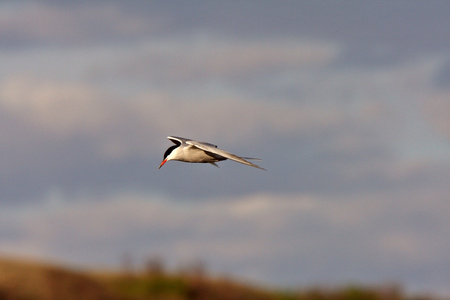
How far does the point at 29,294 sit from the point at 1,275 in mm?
892

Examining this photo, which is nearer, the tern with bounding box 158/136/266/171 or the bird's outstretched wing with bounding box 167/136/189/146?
the tern with bounding box 158/136/266/171

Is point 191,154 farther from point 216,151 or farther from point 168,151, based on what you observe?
point 216,151

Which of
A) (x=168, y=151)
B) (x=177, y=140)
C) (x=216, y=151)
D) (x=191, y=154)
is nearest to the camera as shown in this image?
(x=216, y=151)

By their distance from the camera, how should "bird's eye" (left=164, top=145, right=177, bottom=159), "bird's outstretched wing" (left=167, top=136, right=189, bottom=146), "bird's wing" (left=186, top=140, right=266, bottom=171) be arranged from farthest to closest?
1. "bird's eye" (left=164, top=145, right=177, bottom=159)
2. "bird's outstretched wing" (left=167, top=136, right=189, bottom=146)
3. "bird's wing" (left=186, top=140, right=266, bottom=171)

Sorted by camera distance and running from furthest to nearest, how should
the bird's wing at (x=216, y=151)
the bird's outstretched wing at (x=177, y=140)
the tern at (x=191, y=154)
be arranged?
the bird's outstretched wing at (x=177, y=140) < the tern at (x=191, y=154) < the bird's wing at (x=216, y=151)

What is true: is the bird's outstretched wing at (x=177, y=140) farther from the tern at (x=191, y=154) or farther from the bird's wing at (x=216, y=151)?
the bird's wing at (x=216, y=151)

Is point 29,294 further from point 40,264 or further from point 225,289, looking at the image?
point 225,289

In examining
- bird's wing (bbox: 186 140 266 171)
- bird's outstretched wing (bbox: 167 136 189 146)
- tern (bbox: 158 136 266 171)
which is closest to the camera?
bird's wing (bbox: 186 140 266 171)

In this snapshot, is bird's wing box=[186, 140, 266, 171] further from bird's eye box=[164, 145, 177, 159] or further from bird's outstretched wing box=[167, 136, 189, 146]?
bird's eye box=[164, 145, 177, 159]

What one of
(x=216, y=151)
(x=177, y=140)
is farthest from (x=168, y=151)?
(x=216, y=151)

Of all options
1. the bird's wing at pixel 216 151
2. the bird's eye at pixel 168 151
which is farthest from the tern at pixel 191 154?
the bird's eye at pixel 168 151

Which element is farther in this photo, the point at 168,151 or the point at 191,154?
the point at 168,151

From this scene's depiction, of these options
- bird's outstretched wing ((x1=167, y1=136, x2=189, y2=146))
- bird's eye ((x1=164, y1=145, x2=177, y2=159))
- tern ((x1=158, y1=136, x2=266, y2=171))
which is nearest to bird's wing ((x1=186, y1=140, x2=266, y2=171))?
tern ((x1=158, y1=136, x2=266, y2=171))


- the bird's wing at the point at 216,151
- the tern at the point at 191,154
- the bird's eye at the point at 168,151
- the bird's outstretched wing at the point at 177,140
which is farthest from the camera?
the bird's eye at the point at 168,151
